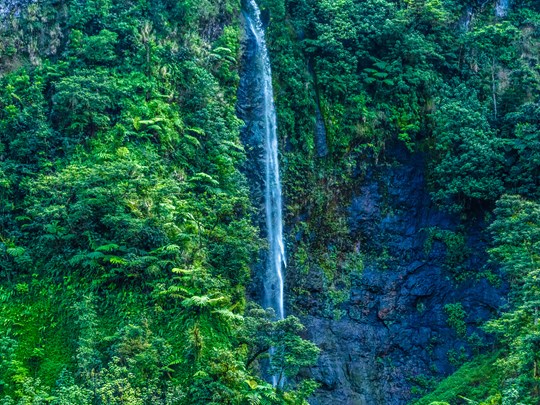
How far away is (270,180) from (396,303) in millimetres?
5999

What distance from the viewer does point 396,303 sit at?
25.8 m

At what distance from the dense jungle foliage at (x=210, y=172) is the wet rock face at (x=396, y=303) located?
2.13 feet

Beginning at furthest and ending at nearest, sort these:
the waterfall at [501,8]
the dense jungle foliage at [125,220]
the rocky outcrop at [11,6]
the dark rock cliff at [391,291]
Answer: the waterfall at [501,8] < the dark rock cliff at [391,291] < the rocky outcrop at [11,6] < the dense jungle foliage at [125,220]

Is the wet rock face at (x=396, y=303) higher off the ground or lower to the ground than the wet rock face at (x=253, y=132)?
lower

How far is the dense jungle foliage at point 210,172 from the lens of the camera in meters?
17.5

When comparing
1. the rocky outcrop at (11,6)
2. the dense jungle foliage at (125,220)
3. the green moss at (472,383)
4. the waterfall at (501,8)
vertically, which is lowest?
the green moss at (472,383)

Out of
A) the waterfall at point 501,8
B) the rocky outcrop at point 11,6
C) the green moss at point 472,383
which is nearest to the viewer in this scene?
the green moss at point 472,383

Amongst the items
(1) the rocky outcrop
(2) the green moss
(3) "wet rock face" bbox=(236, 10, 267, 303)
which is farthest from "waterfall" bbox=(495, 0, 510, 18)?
(1) the rocky outcrop

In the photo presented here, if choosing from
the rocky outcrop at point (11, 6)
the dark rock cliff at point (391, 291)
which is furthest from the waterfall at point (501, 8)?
the rocky outcrop at point (11, 6)

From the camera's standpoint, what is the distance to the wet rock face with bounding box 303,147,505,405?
2452 centimetres

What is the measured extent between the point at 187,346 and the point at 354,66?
13.7 m

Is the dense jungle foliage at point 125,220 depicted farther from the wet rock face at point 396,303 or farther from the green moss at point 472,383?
the green moss at point 472,383

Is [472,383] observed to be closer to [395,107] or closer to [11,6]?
[395,107]

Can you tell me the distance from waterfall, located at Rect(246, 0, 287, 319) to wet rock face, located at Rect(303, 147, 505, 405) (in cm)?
188
